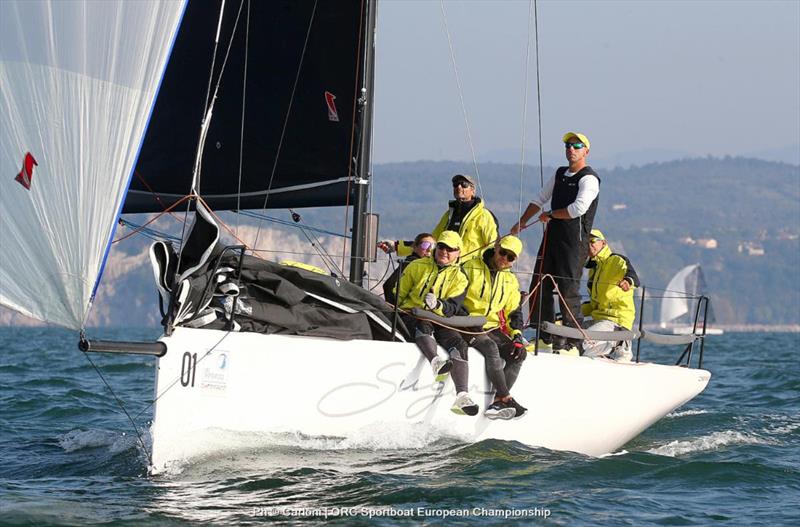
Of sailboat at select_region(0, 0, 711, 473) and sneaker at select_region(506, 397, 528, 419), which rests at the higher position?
sailboat at select_region(0, 0, 711, 473)

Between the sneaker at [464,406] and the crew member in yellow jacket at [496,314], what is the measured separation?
123 millimetres

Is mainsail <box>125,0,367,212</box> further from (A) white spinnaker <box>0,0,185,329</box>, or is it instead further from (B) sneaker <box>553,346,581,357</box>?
(A) white spinnaker <box>0,0,185,329</box>

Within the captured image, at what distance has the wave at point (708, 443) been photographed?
853 cm

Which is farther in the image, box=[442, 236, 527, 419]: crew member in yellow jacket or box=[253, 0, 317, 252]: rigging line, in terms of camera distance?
box=[253, 0, 317, 252]: rigging line

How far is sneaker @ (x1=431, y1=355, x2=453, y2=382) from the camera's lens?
741 cm

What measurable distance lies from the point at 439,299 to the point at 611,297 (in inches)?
69.0

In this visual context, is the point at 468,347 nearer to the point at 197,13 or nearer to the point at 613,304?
the point at 613,304

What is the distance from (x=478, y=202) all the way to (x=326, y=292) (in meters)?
1.37

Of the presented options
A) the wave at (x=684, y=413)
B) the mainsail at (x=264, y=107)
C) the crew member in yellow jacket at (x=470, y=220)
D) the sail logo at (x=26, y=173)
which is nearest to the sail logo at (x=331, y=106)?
the mainsail at (x=264, y=107)

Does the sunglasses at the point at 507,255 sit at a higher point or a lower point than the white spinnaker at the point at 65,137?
lower

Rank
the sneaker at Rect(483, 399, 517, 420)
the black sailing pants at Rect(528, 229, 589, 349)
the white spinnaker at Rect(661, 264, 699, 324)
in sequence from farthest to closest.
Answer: the white spinnaker at Rect(661, 264, 699, 324) → the black sailing pants at Rect(528, 229, 589, 349) → the sneaker at Rect(483, 399, 517, 420)

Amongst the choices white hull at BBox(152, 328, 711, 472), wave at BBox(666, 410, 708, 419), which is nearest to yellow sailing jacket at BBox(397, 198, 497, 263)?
white hull at BBox(152, 328, 711, 472)

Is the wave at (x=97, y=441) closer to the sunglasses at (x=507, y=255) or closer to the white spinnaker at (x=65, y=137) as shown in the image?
Answer: the white spinnaker at (x=65, y=137)

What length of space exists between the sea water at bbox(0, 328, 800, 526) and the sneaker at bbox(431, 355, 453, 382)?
35cm
